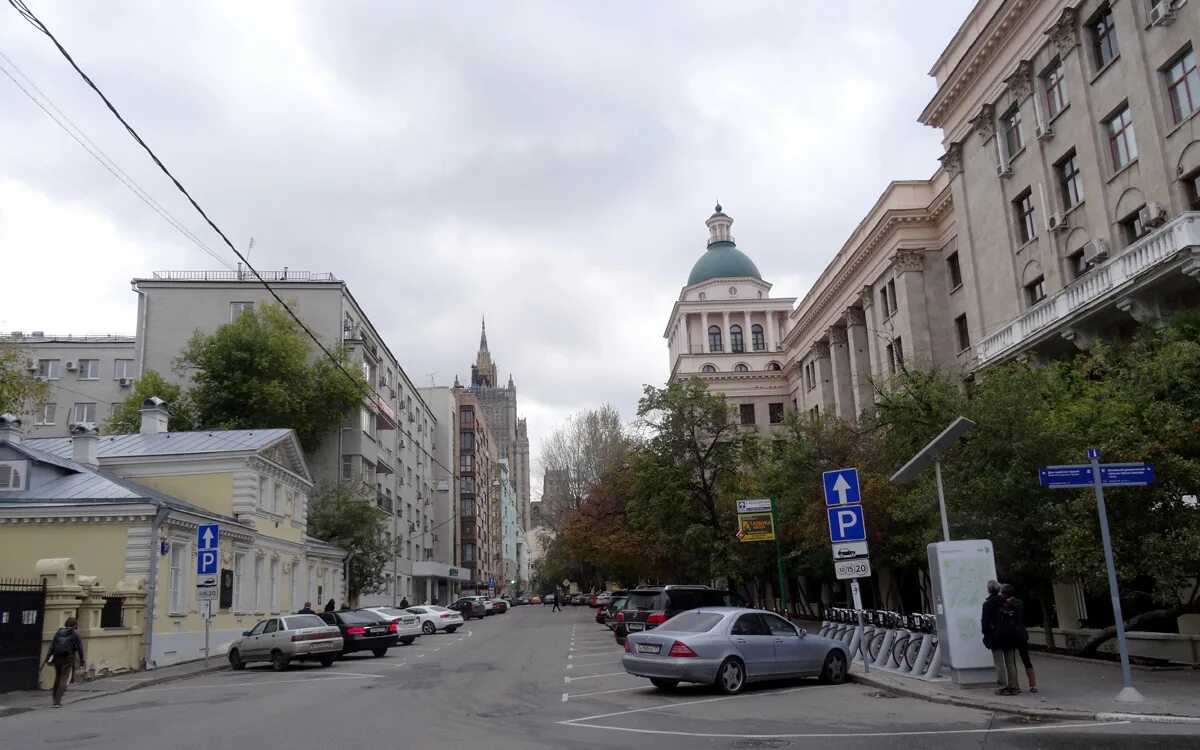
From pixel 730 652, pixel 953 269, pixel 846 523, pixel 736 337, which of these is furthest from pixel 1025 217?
pixel 736 337

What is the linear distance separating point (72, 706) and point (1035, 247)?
31044 mm

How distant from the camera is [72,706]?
662 inches

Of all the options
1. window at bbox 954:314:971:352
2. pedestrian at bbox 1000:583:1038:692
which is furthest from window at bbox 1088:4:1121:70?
pedestrian at bbox 1000:583:1038:692

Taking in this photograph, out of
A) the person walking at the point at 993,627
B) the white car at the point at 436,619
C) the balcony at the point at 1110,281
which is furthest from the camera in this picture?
the white car at the point at 436,619

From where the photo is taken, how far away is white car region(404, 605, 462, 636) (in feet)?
138

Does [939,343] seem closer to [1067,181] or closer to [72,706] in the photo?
[1067,181]

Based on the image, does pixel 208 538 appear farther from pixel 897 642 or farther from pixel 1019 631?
pixel 1019 631

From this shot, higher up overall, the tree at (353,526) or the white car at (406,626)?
the tree at (353,526)

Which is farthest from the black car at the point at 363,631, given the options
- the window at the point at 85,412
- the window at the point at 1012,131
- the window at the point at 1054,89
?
the window at the point at 85,412

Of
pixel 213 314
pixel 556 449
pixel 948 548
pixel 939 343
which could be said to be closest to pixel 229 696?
pixel 948 548

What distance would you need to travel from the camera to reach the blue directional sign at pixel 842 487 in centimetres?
1788

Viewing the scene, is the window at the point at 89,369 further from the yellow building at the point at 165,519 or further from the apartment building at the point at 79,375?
the yellow building at the point at 165,519

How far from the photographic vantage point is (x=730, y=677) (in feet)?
49.3

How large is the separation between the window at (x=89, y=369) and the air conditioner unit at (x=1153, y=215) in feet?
200
